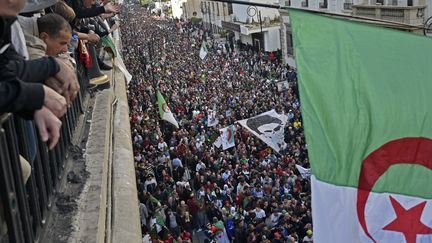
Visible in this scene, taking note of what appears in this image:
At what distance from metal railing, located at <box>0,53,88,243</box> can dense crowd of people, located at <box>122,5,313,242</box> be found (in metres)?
5.95

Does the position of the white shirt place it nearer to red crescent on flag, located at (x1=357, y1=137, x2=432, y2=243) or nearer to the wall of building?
red crescent on flag, located at (x1=357, y1=137, x2=432, y2=243)

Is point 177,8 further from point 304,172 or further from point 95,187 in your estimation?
point 95,187

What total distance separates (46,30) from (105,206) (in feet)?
5.17

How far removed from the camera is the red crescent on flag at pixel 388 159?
3.83 meters

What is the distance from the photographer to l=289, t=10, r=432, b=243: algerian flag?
382 centimetres

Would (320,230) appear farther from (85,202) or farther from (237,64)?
(237,64)

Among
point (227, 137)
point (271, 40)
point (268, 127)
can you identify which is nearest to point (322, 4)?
point (271, 40)

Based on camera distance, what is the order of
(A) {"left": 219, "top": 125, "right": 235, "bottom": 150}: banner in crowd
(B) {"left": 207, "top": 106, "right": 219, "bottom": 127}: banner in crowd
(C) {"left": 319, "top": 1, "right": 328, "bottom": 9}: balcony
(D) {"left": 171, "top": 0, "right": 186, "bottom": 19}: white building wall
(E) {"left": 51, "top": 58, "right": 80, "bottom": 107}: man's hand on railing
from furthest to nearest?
(D) {"left": 171, "top": 0, "right": 186, "bottom": 19}: white building wall, (C) {"left": 319, "top": 1, "right": 328, "bottom": 9}: balcony, (B) {"left": 207, "top": 106, "right": 219, "bottom": 127}: banner in crowd, (A) {"left": 219, "top": 125, "right": 235, "bottom": 150}: banner in crowd, (E) {"left": 51, "top": 58, "right": 80, "bottom": 107}: man's hand on railing

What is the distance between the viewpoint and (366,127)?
153 inches

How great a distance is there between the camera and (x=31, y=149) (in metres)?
3.74

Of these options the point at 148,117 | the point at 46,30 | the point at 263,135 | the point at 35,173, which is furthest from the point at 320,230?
the point at 148,117

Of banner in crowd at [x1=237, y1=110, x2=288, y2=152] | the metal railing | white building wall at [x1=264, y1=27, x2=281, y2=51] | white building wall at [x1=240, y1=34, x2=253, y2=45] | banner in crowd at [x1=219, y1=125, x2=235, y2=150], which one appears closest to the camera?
the metal railing

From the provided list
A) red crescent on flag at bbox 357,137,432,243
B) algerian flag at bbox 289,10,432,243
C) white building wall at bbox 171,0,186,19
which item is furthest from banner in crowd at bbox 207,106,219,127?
white building wall at bbox 171,0,186,19

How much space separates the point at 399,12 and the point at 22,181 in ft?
76.1
